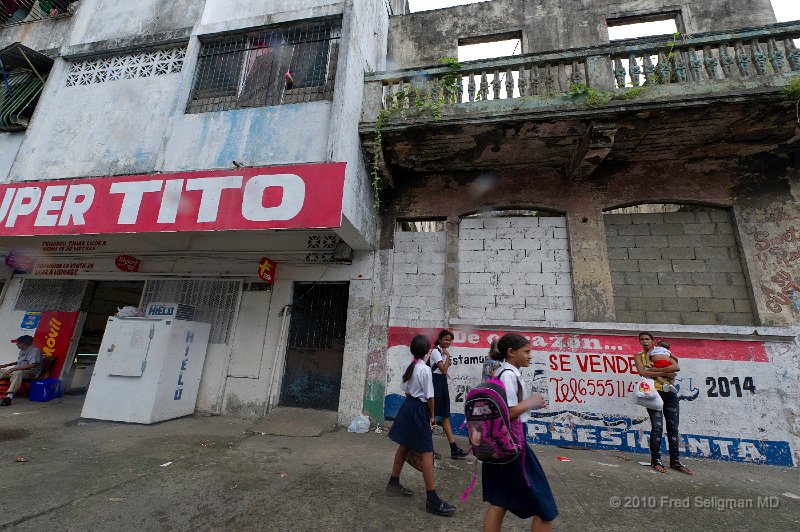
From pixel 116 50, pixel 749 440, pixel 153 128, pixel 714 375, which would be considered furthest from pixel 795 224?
pixel 116 50

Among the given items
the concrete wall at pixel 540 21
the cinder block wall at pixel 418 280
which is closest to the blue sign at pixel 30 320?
the cinder block wall at pixel 418 280

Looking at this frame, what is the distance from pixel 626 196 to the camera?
21.0 feet

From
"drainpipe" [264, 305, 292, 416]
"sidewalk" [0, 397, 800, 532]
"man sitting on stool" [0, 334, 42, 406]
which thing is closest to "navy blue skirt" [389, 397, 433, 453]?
"sidewalk" [0, 397, 800, 532]

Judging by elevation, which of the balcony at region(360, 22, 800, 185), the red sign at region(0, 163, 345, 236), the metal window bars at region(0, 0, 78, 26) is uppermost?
the metal window bars at region(0, 0, 78, 26)

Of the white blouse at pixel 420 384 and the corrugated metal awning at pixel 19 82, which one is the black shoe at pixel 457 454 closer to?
the white blouse at pixel 420 384

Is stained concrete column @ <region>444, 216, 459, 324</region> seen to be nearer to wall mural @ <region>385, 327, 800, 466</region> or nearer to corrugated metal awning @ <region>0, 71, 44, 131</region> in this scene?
wall mural @ <region>385, 327, 800, 466</region>

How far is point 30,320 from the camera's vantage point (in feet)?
27.4

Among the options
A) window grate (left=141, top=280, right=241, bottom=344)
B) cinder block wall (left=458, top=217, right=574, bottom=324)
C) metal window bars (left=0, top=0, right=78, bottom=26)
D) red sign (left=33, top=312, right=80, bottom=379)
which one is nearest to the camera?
cinder block wall (left=458, top=217, right=574, bottom=324)

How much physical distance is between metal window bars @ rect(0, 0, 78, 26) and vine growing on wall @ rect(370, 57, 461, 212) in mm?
9966

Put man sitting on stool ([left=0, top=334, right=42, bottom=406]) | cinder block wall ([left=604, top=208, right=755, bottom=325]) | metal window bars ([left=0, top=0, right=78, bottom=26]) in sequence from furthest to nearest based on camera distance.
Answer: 1. metal window bars ([left=0, top=0, right=78, bottom=26])
2. man sitting on stool ([left=0, top=334, right=42, bottom=406])
3. cinder block wall ([left=604, top=208, right=755, bottom=325])

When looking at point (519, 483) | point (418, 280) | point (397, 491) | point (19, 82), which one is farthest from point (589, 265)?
point (19, 82)

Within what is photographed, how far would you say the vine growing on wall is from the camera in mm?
6230

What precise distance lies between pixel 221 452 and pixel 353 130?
538cm

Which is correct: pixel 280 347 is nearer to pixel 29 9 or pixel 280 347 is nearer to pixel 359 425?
pixel 359 425
